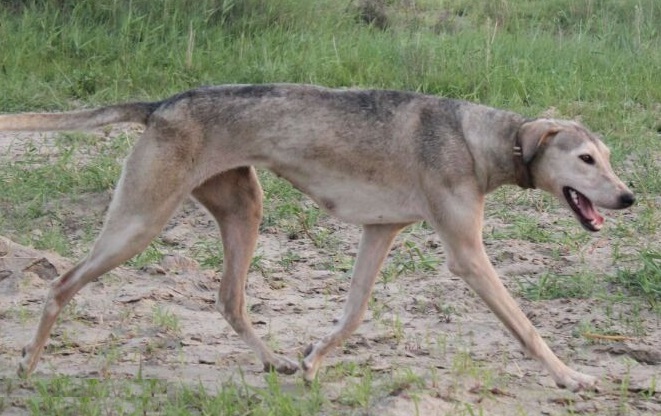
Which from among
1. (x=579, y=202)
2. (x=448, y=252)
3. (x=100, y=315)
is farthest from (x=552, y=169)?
(x=100, y=315)

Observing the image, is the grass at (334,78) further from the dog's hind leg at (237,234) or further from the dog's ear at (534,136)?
the dog's ear at (534,136)

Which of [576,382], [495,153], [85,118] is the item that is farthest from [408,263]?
[85,118]

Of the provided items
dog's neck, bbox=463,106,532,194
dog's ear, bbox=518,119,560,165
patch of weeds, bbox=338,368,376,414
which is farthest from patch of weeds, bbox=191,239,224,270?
dog's ear, bbox=518,119,560,165

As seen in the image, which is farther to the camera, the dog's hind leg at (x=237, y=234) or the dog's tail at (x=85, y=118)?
the dog's hind leg at (x=237, y=234)

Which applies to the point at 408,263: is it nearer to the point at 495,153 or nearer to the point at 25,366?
the point at 495,153

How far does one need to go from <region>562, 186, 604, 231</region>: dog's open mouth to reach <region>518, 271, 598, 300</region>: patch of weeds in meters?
1.17

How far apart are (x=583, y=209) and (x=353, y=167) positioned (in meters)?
1.01

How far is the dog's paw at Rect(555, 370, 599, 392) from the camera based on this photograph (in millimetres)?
5527

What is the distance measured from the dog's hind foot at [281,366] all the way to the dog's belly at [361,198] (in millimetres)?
695

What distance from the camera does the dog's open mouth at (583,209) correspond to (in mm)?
5676

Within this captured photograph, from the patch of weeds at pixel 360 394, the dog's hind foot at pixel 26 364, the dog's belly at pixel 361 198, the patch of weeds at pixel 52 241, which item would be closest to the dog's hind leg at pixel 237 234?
the dog's belly at pixel 361 198

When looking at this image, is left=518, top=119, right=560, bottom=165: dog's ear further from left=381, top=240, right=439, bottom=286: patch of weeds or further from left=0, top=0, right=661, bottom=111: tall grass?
left=0, top=0, right=661, bottom=111: tall grass

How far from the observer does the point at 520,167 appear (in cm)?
580

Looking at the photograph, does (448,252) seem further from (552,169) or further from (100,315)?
(100,315)
